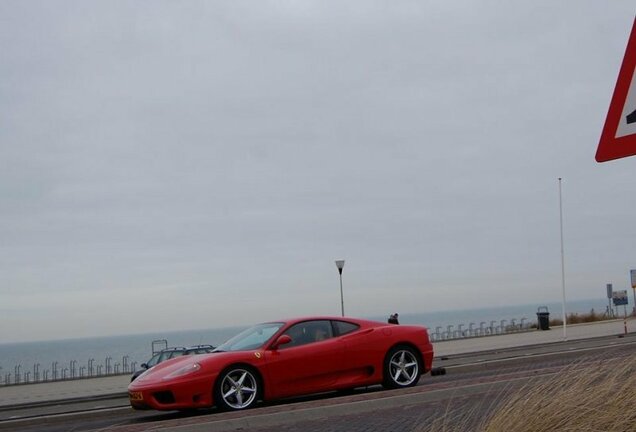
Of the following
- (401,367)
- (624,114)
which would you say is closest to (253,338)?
(401,367)

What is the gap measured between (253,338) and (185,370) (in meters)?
1.27

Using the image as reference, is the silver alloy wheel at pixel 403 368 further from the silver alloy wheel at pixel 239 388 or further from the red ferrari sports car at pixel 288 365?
the silver alloy wheel at pixel 239 388

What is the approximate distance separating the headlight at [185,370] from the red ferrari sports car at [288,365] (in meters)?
0.01

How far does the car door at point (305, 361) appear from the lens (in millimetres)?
11820

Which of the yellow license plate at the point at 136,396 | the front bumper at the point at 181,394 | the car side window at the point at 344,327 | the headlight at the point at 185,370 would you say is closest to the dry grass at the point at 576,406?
the front bumper at the point at 181,394

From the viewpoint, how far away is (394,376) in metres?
12.7

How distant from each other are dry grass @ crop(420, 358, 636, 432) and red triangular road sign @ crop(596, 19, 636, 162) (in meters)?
1.89

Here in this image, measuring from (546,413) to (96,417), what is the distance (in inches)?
419

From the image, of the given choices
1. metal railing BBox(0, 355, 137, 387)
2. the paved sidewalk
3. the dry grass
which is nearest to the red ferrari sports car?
the dry grass

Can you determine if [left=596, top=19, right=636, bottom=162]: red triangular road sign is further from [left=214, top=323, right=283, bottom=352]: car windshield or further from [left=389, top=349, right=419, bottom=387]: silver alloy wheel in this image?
[left=389, top=349, right=419, bottom=387]: silver alloy wheel

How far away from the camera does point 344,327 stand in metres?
12.7

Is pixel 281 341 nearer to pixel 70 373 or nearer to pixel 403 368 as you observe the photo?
pixel 403 368

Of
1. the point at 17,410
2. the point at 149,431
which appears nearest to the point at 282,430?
the point at 149,431

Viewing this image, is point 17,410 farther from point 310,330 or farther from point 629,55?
point 629,55
